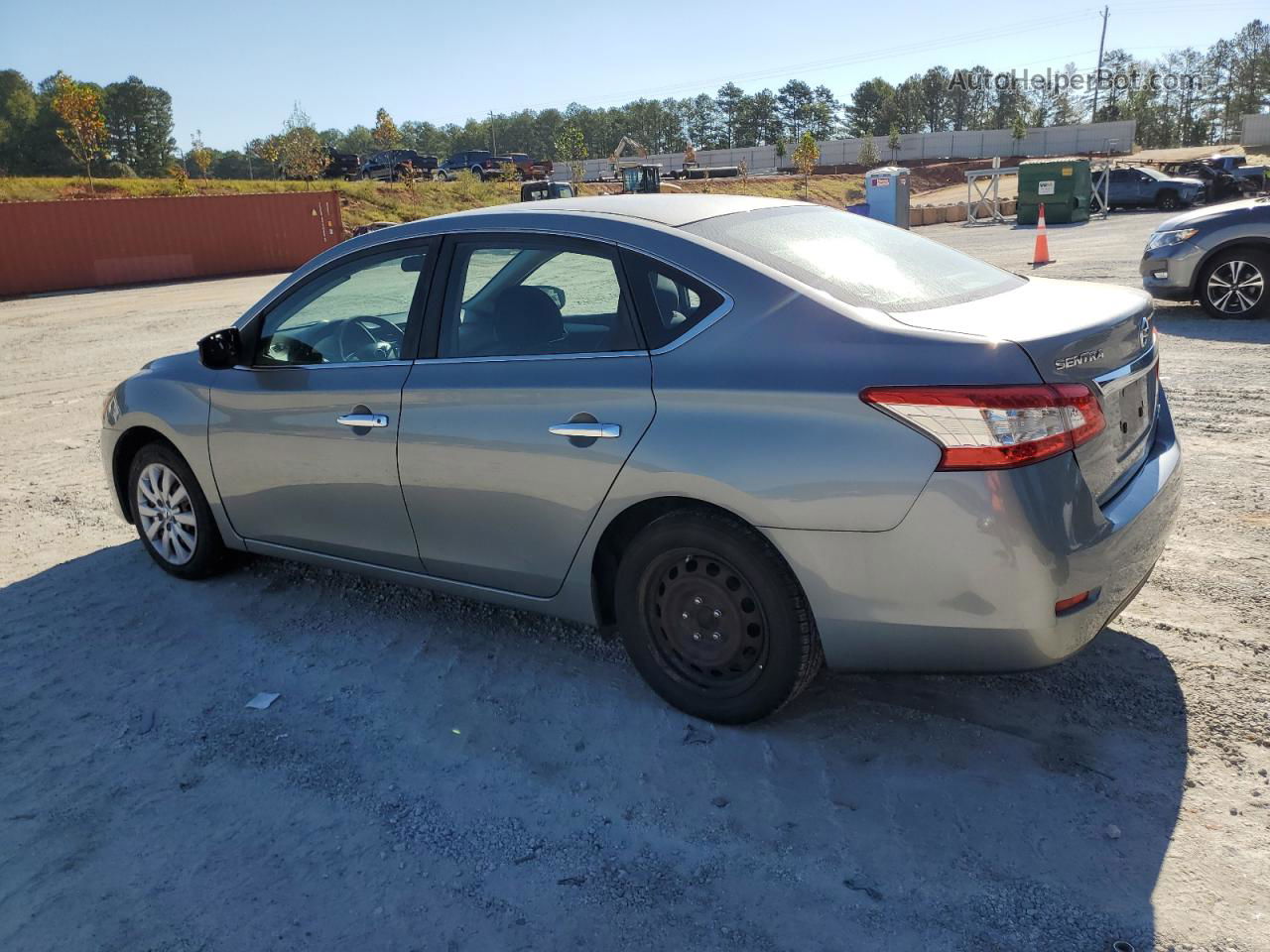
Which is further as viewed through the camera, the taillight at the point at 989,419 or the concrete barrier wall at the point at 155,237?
the concrete barrier wall at the point at 155,237

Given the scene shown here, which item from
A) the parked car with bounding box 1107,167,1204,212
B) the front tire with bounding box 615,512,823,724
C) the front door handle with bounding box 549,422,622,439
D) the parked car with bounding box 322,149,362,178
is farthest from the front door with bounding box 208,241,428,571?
the parked car with bounding box 322,149,362,178

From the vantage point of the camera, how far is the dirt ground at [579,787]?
250 cm

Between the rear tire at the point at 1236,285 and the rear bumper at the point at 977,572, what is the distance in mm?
8313

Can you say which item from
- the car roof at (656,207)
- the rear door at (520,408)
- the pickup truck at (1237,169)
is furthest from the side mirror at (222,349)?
the pickup truck at (1237,169)

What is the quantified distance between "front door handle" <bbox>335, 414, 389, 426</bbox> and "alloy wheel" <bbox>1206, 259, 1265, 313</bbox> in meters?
9.29

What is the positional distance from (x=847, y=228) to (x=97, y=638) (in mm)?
3580

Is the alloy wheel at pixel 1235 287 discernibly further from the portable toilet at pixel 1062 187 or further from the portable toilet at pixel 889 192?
the portable toilet at pixel 1062 187

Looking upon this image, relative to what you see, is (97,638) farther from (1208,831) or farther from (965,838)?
(1208,831)

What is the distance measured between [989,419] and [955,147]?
95.3 meters

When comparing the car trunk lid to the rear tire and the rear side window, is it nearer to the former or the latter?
the rear side window

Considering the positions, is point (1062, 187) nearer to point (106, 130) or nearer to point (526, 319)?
point (526, 319)

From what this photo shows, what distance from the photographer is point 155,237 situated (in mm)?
26547

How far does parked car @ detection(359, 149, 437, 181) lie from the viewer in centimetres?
5320

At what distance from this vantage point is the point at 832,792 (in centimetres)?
297
